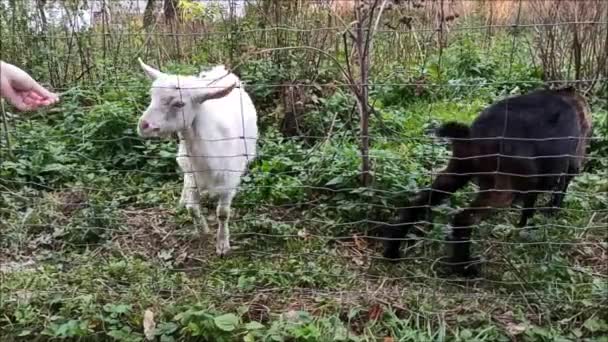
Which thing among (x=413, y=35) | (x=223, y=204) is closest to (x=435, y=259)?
(x=223, y=204)

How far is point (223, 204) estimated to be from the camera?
4676 mm

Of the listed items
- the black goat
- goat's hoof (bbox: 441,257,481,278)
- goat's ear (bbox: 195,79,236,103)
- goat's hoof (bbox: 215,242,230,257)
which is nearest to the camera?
the black goat

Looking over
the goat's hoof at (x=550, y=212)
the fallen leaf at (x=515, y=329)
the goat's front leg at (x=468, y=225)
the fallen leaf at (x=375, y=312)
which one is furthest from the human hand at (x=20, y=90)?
the goat's hoof at (x=550, y=212)

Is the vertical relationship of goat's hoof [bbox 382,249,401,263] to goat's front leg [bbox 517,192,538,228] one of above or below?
below

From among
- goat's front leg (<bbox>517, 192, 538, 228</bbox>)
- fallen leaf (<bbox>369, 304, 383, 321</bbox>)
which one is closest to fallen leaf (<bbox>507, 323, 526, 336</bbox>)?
fallen leaf (<bbox>369, 304, 383, 321</bbox>)

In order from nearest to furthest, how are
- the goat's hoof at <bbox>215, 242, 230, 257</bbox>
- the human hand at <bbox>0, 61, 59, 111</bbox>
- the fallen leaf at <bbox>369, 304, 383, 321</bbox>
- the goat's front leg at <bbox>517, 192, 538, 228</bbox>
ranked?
the human hand at <bbox>0, 61, 59, 111</bbox> < the fallen leaf at <bbox>369, 304, 383, 321</bbox> < the goat's hoof at <bbox>215, 242, 230, 257</bbox> < the goat's front leg at <bbox>517, 192, 538, 228</bbox>

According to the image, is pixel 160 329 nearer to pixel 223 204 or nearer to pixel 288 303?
pixel 288 303

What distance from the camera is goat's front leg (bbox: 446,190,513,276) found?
4.01 meters

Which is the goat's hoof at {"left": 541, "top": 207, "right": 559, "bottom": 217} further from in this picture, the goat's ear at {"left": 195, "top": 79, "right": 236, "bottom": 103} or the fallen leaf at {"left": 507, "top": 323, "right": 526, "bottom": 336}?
the goat's ear at {"left": 195, "top": 79, "right": 236, "bottom": 103}

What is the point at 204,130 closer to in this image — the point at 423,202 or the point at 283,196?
the point at 283,196

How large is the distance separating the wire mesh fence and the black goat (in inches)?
0.8

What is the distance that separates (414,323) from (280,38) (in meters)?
3.66

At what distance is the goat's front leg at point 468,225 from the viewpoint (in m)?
4.01

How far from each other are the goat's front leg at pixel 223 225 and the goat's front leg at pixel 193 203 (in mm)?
211
